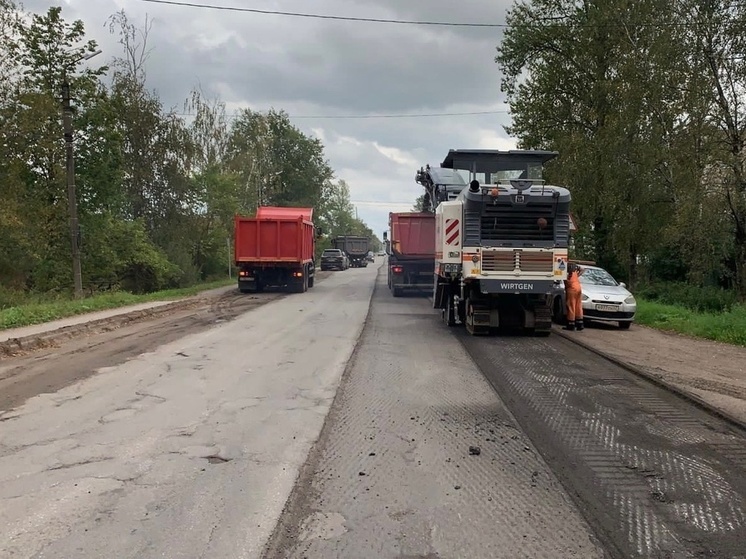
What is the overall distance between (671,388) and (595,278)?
28.9ft

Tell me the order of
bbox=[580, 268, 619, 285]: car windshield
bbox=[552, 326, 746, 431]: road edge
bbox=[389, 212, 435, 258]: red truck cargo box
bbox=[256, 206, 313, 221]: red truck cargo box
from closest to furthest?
bbox=[552, 326, 746, 431]: road edge → bbox=[580, 268, 619, 285]: car windshield → bbox=[389, 212, 435, 258]: red truck cargo box → bbox=[256, 206, 313, 221]: red truck cargo box

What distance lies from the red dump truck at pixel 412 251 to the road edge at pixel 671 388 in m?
11.6

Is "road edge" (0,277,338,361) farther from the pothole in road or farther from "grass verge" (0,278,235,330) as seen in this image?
the pothole in road

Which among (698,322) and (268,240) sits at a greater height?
(268,240)

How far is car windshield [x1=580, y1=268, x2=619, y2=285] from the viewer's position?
1619 centimetres

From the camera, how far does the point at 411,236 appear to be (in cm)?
2355

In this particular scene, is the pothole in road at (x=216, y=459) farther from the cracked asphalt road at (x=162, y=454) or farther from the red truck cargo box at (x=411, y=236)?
the red truck cargo box at (x=411, y=236)

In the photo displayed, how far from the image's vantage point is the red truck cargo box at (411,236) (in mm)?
23328

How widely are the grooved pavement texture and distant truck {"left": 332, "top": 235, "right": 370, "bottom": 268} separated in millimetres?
57011

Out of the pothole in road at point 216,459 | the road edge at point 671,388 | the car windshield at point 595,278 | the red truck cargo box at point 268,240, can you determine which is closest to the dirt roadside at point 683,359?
the road edge at point 671,388

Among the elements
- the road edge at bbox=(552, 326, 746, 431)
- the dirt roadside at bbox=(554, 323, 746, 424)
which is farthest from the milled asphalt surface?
the dirt roadside at bbox=(554, 323, 746, 424)

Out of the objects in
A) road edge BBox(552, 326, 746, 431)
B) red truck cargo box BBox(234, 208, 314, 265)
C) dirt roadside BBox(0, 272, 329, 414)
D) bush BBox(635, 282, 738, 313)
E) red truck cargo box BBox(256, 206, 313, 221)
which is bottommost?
dirt roadside BBox(0, 272, 329, 414)

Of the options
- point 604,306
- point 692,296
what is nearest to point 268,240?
point 604,306

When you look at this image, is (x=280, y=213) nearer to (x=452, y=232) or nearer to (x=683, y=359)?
(x=452, y=232)
